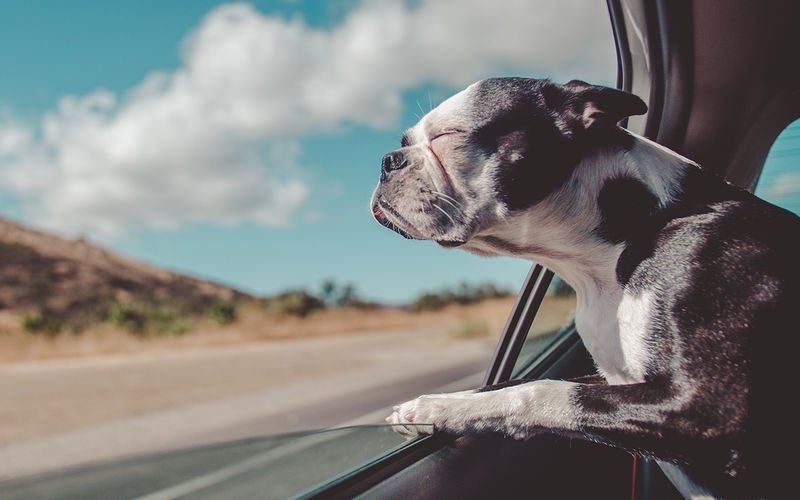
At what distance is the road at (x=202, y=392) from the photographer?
8141 mm

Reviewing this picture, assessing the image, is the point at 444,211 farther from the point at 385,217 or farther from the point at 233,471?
the point at 233,471

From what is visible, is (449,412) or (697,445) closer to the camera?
(697,445)

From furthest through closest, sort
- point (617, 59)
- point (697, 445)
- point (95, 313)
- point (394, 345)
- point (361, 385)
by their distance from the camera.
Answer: point (95, 313) → point (394, 345) → point (361, 385) → point (617, 59) → point (697, 445)

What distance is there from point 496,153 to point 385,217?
20.2 inches

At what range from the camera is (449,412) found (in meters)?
1.74

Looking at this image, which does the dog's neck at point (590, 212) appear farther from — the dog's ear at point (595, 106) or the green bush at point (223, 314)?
the green bush at point (223, 314)

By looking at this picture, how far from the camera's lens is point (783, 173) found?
3.37 m

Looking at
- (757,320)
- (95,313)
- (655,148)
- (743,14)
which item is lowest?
(757,320)

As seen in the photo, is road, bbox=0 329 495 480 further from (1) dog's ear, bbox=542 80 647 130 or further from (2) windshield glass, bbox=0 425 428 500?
(1) dog's ear, bbox=542 80 647 130

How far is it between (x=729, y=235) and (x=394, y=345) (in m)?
18.9

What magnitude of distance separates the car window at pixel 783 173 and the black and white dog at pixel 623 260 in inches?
65.6

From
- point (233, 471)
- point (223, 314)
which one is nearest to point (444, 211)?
point (233, 471)

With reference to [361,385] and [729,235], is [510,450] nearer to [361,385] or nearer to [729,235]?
[729,235]

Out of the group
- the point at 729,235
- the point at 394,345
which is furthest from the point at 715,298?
the point at 394,345
